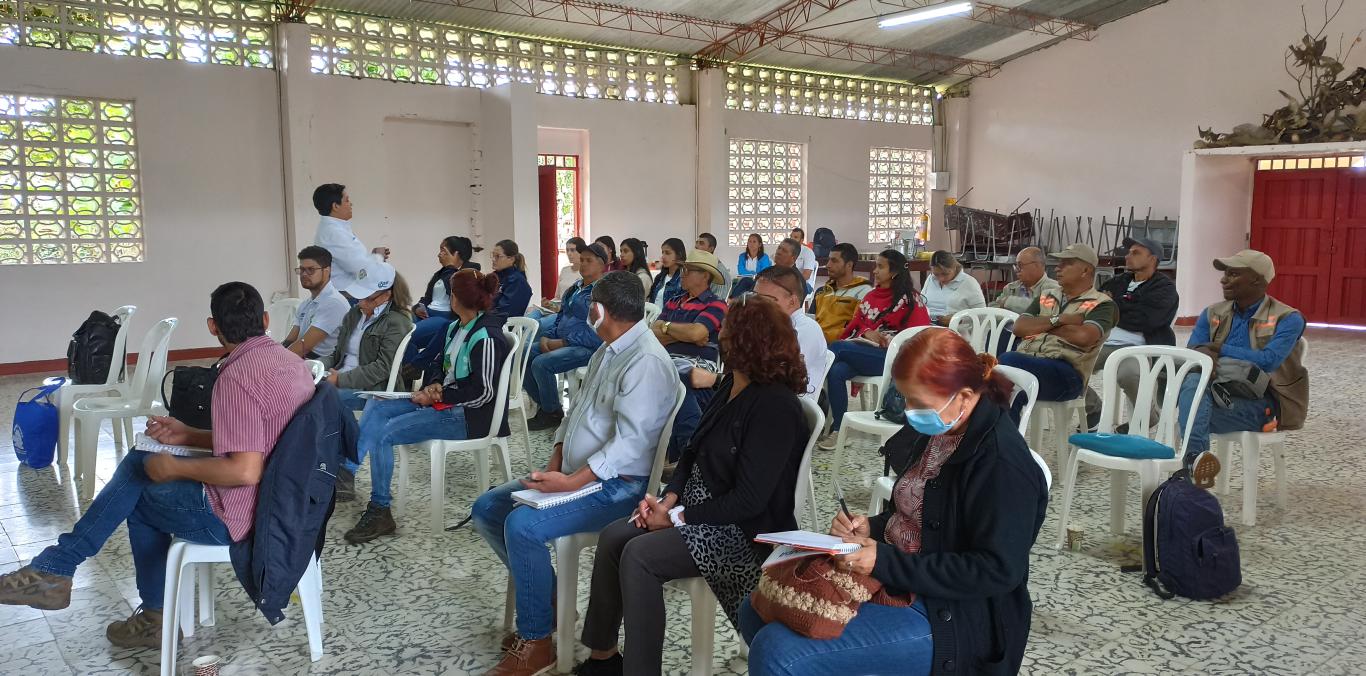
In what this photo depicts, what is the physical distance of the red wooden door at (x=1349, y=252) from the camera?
1038 cm

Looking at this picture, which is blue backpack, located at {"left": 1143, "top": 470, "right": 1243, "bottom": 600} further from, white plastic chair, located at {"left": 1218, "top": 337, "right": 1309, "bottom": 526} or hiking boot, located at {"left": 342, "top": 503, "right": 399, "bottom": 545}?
hiking boot, located at {"left": 342, "top": 503, "right": 399, "bottom": 545}

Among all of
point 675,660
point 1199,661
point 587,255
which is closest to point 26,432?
point 587,255

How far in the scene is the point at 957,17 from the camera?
11711 mm

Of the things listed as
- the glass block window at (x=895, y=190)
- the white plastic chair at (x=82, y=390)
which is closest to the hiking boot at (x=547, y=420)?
the white plastic chair at (x=82, y=390)

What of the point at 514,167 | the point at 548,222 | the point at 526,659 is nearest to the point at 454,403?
the point at 526,659

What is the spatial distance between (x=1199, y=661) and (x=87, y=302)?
876 cm

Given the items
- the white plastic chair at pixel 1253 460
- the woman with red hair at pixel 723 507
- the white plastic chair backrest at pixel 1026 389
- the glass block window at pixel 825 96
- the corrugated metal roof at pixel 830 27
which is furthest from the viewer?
the glass block window at pixel 825 96

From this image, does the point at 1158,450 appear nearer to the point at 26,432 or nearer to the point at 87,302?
the point at 26,432

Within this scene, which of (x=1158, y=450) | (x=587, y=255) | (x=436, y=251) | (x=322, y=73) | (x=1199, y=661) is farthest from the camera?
(x=436, y=251)

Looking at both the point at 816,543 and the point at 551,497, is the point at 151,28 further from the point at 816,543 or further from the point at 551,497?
the point at 816,543

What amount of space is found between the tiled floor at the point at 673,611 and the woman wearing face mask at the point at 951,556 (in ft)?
2.93

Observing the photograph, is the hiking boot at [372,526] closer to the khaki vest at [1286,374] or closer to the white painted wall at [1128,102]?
the khaki vest at [1286,374]

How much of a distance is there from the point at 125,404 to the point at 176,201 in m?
4.86

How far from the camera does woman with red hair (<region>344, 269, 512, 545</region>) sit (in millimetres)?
3562
